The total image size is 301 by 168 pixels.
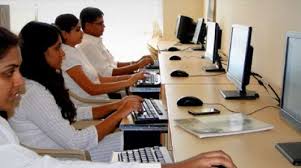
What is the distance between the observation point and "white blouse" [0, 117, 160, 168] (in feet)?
3.69

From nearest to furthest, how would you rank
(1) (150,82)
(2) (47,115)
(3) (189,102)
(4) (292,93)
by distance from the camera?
(4) (292,93) < (2) (47,115) < (3) (189,102) < (1) (150,82)

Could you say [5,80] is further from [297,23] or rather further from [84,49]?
[84,49]

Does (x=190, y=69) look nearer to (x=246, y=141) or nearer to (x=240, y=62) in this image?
(x=240, y=62)

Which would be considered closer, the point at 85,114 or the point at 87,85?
the point at 85,114

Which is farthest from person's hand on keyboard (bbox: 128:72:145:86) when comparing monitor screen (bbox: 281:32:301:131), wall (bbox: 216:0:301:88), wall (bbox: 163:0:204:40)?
wall (bbox: 163:0:204:40)

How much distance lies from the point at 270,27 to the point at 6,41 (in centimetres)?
183

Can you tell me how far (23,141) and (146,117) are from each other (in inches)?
27.2

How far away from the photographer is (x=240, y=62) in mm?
2236

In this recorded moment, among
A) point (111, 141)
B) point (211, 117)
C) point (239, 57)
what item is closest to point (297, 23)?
point (239, 57)

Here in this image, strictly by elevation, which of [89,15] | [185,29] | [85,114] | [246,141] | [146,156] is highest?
[89,15]

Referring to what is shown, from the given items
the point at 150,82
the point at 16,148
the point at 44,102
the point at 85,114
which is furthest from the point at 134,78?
the point at 16,148

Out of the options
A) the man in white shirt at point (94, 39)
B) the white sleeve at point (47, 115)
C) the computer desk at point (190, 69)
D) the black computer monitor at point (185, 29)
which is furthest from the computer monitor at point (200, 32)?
the white sleeve at point (47, 115)

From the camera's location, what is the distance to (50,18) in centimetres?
624

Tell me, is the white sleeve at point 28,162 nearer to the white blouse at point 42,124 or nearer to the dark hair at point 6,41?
the dark hair at point 6,41
